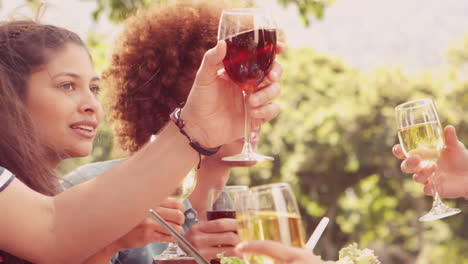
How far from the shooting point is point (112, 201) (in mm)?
2205

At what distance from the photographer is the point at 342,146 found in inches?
813

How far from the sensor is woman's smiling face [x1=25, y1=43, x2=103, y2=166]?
302cm

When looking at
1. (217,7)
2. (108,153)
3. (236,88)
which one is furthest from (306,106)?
(236,88)

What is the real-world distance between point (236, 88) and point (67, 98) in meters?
0.80

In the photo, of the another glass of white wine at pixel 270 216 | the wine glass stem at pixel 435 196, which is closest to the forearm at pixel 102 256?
the another glass of white wine at pixel 270 216

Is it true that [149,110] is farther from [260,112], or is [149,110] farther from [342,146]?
[342,146]

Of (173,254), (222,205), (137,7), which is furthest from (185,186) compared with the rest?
(137,7)

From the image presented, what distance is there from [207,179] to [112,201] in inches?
70.2

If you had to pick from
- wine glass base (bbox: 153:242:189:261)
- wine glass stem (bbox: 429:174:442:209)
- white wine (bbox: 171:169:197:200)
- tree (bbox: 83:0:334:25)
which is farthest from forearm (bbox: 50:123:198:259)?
tree (bbox: 83:0:334:25)

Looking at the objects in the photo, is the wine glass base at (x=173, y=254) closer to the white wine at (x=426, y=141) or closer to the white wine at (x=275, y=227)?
the white wine at (x=275, y=227)

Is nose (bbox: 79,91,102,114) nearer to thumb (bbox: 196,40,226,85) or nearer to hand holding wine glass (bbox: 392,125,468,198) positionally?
thumb (bbox: 196,40,226,85)

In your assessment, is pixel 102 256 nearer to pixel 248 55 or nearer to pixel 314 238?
pixel 314 238

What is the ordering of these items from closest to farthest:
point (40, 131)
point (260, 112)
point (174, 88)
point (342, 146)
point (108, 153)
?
point (260, 112) < point (40, 131) < point (174, 88) < point (342, 146) < point (108, 153)

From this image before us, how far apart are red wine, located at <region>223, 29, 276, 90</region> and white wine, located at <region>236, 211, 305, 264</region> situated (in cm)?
79
